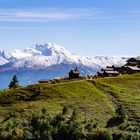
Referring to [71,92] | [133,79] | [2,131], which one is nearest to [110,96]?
[71,92]

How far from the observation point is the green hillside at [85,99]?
136625 millimetres

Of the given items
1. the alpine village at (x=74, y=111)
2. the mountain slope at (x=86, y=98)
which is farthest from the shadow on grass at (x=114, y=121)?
the mountain slope at (x=86, y=98)

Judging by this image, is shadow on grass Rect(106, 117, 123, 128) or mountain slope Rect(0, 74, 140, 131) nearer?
shadow on grass Rect(106, 117, 123, 128)

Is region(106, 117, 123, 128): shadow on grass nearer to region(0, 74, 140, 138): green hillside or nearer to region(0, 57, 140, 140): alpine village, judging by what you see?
region(0, 57, 140, 140): alpine village

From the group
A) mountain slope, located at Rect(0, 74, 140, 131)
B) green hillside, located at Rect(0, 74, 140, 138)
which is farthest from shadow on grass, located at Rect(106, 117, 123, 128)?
mountain slope, located at Rect(0, 74, 140, 131)

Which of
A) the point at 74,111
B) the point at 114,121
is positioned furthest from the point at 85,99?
the point at 114,121

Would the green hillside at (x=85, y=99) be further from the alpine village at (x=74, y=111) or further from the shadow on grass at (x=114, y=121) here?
the shadow on grass at (x=114, y=121)

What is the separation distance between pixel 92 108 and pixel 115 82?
117 ft

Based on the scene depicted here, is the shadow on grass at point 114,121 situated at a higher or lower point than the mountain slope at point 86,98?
lower

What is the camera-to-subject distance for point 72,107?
469ft

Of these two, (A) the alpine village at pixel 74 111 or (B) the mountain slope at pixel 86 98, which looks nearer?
(A) the alpine village at pixel 74 111

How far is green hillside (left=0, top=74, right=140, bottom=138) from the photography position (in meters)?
137

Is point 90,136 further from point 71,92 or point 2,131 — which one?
point 71,92

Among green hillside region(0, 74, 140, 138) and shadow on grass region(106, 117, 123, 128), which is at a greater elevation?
green hillside region(0, 74, 140, 138)
